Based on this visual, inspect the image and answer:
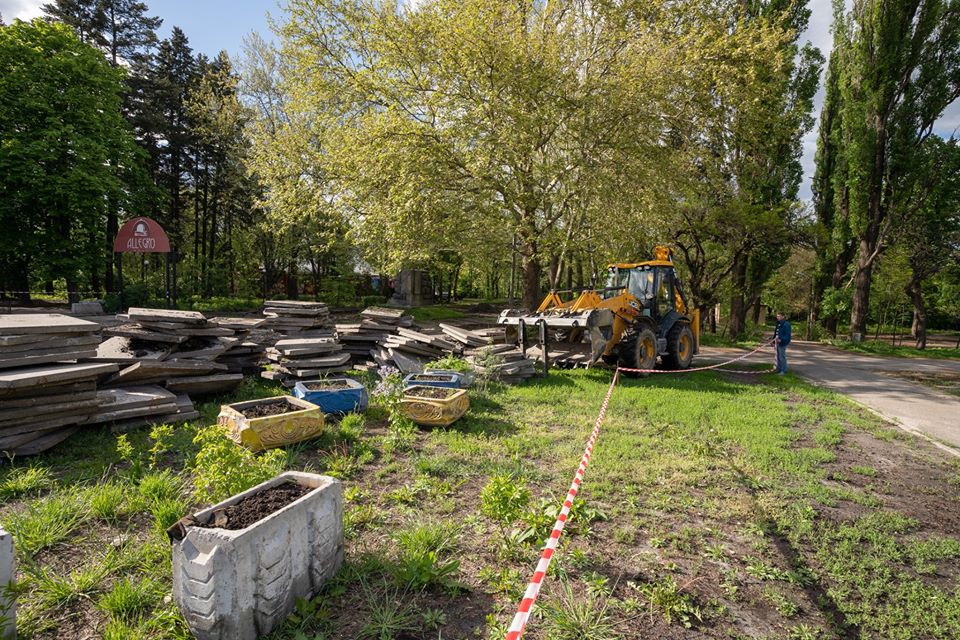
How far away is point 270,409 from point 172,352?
3.12 meters

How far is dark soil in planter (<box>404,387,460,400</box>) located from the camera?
6.57 meters

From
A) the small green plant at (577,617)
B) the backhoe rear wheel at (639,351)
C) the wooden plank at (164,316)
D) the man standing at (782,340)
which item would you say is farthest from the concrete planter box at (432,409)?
the man standing at (782,340)

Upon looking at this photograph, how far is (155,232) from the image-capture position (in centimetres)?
1573

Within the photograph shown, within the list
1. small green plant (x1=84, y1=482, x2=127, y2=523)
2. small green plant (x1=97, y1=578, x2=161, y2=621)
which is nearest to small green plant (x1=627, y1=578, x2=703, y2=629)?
small green plant (x1=97, y1=578, x2=161, y2=621)

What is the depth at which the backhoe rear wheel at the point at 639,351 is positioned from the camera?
10320 mm

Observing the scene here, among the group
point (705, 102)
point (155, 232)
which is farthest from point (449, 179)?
point (155, 232)

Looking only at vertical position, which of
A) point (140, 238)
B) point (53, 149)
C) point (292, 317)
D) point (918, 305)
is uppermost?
point (53, 149)

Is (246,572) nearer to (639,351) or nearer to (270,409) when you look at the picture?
(270,409)

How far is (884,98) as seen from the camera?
1881cm

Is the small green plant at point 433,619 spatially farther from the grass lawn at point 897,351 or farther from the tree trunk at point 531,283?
the grass lawn at point 897,351

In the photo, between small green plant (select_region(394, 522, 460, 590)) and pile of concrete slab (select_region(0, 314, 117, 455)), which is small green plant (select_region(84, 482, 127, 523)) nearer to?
pile of concrete slab (select_region(0, 314, 117, 455))

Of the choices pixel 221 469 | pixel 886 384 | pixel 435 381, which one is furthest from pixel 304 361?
pixel 886 384

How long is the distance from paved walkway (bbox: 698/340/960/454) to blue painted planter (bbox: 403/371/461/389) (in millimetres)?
7053

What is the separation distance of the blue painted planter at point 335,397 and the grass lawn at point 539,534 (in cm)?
76
